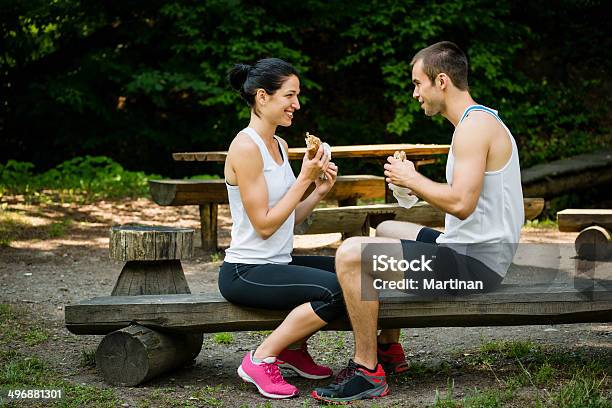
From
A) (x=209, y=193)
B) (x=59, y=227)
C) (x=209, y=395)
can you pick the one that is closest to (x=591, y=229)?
(x=209, y=193)

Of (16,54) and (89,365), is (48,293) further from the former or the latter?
(16,54)

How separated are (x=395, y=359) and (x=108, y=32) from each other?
10544 mm

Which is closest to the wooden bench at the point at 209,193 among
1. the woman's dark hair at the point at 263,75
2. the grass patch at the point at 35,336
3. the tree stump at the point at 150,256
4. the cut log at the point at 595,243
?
the cut log at the point at 595,243

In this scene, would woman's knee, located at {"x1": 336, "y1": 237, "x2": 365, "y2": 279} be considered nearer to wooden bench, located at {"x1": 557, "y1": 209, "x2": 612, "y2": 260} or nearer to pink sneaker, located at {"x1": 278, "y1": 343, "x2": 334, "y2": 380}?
pink sneaker, located at {"x1": 278, "y1": 343, "x2": 334, "y2": 380}

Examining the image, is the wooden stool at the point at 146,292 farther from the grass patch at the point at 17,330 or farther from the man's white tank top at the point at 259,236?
the grass patch at the point at 17,330

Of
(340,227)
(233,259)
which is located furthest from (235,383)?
(340,227)

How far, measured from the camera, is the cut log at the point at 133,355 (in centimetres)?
440

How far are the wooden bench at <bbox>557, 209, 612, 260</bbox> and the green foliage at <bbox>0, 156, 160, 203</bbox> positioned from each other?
6423 millimetres

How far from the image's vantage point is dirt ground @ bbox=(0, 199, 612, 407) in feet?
14.4

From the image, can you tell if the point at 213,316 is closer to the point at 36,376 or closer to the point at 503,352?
the point at 36,376

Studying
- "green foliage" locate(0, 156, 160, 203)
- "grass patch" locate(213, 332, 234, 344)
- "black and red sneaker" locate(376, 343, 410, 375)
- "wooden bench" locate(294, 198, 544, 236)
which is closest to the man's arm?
"black and red sneaker" locate(376, 343, 410, 375)

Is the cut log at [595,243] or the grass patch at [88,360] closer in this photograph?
the grass patch at [88,360]

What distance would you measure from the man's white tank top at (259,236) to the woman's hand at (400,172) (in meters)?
0.62

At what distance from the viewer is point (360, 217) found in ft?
26.4
